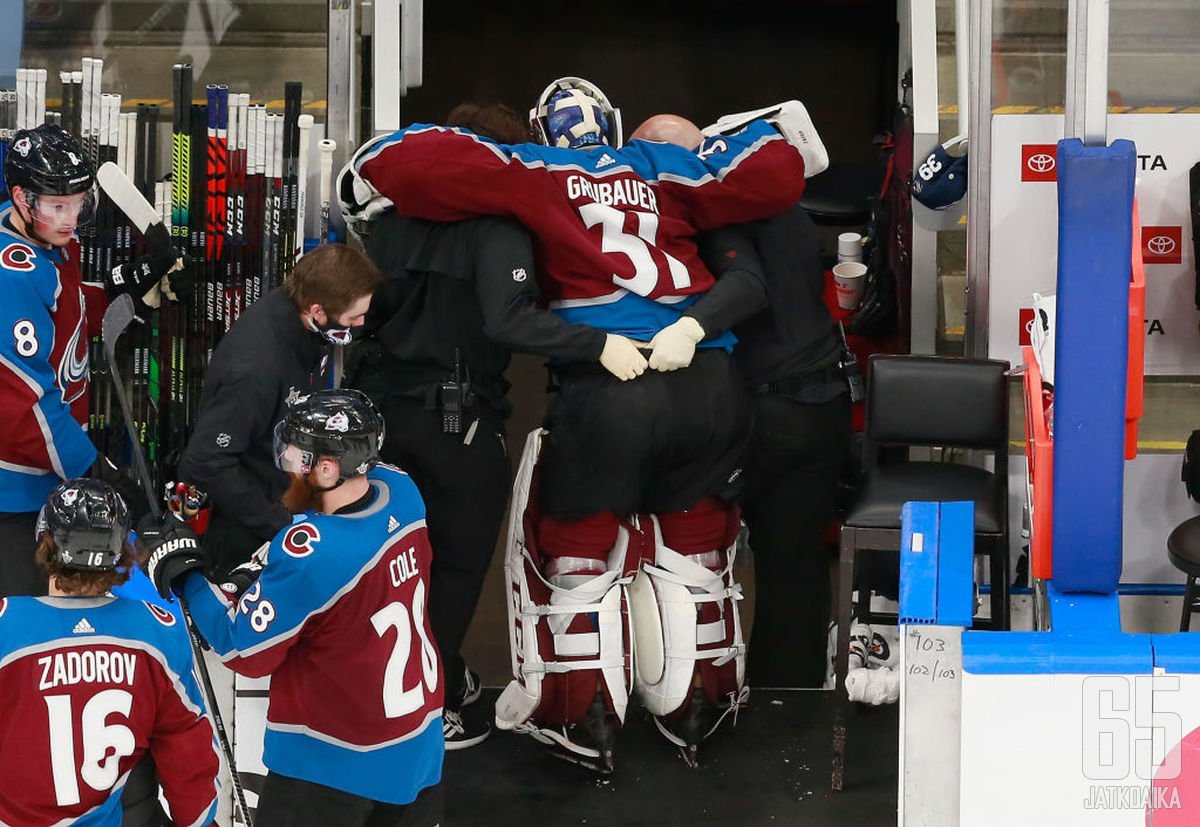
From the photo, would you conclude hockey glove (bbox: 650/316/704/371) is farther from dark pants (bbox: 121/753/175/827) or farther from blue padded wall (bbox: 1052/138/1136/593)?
dark pants (bbox: 121/753/175/827)

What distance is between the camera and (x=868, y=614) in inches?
186

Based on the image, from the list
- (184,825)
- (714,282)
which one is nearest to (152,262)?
(714,282)

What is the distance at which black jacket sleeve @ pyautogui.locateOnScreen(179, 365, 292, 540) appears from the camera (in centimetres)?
400

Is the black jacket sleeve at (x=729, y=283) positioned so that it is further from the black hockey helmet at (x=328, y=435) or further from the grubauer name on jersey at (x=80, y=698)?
the grubauer name on jersey at (x=80, y=698)

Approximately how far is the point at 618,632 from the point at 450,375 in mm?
749

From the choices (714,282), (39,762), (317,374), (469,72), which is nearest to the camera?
(39,762)

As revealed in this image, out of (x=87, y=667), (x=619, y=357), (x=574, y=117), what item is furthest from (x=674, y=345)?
(x=87, y=667)

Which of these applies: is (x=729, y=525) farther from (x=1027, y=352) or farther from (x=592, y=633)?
(x=1027, y=352)

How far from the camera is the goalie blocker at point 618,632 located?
4.47m

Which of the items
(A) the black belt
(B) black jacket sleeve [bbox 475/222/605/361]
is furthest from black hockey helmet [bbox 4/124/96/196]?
(A) the black belt

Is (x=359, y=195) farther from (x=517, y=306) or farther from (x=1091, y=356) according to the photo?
(x=1091, y=356)

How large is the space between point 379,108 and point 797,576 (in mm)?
1685

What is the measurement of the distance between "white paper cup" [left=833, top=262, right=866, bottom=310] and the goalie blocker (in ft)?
3.34

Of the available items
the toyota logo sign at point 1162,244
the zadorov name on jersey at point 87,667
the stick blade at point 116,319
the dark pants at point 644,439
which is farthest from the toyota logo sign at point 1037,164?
the zadorov name on jersey at point 87,667
